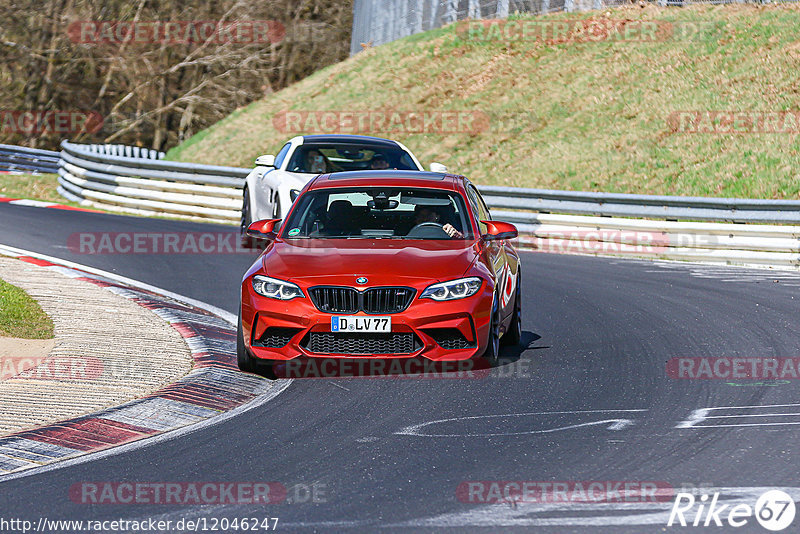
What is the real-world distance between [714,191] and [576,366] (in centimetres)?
1551

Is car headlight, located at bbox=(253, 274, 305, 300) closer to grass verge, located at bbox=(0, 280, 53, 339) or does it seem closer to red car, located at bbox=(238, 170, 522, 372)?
red car, located at bbox=(238, 170, 522, 372)

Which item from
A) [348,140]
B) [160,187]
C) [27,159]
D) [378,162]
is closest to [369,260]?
[378,162]

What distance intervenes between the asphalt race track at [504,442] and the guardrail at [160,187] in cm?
1196

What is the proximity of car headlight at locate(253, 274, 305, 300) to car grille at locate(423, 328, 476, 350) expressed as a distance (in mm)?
993

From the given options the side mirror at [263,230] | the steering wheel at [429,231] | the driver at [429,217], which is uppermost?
the driver at [429,217]

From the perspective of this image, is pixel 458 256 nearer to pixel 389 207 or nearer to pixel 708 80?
pixel 389 207

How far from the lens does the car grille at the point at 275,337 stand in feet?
28.6

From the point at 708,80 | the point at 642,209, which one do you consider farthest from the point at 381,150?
the point at 708,80

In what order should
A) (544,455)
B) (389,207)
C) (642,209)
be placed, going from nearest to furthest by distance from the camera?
(544,455) → (389,207) → (642,209)

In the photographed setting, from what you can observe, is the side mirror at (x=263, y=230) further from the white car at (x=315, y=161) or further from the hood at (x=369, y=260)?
the white car at (x=315, y=161)

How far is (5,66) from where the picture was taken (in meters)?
45.2

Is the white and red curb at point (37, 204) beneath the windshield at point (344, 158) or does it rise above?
beneath

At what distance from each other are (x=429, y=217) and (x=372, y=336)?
182cm

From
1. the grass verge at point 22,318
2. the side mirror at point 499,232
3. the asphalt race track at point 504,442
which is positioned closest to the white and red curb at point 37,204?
the grass verge at point 22,318
